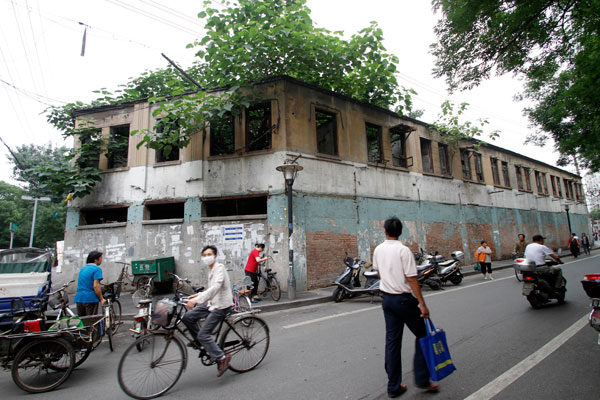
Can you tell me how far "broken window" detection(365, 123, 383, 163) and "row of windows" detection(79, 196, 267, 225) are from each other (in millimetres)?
6558

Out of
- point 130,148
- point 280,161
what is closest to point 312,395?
point 280,161

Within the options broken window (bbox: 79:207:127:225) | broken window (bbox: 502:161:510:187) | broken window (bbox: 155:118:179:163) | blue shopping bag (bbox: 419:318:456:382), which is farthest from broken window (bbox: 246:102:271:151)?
broken window (bbox: 502:161:510:187)

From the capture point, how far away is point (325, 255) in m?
12.0

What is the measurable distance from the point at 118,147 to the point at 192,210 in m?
5.06

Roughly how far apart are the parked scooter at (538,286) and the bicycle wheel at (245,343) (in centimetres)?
624

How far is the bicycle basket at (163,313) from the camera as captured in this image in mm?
3918

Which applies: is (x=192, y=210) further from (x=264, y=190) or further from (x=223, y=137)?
(x=223, y=137)

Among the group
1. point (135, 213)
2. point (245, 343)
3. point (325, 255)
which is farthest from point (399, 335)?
point (135, 213)

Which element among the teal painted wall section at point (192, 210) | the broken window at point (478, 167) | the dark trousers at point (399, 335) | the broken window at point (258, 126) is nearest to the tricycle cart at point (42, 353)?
the dark trousers at point (399, 335)

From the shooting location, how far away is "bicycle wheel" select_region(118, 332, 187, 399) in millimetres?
3559

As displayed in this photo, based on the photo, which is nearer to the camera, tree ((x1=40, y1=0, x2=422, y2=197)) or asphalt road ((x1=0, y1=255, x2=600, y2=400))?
asphalt road ((x1=0, y1=255, x2=600, y2=400))

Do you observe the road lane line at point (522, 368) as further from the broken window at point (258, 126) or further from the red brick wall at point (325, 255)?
the broken window at point (258, 126)

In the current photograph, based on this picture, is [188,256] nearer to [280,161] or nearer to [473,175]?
[280,161]

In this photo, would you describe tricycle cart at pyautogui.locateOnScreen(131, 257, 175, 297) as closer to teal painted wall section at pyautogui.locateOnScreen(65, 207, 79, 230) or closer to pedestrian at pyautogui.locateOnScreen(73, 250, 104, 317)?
teal painted wall section at pyautogui.locateOnScreen(65, 207, 79, 230)
